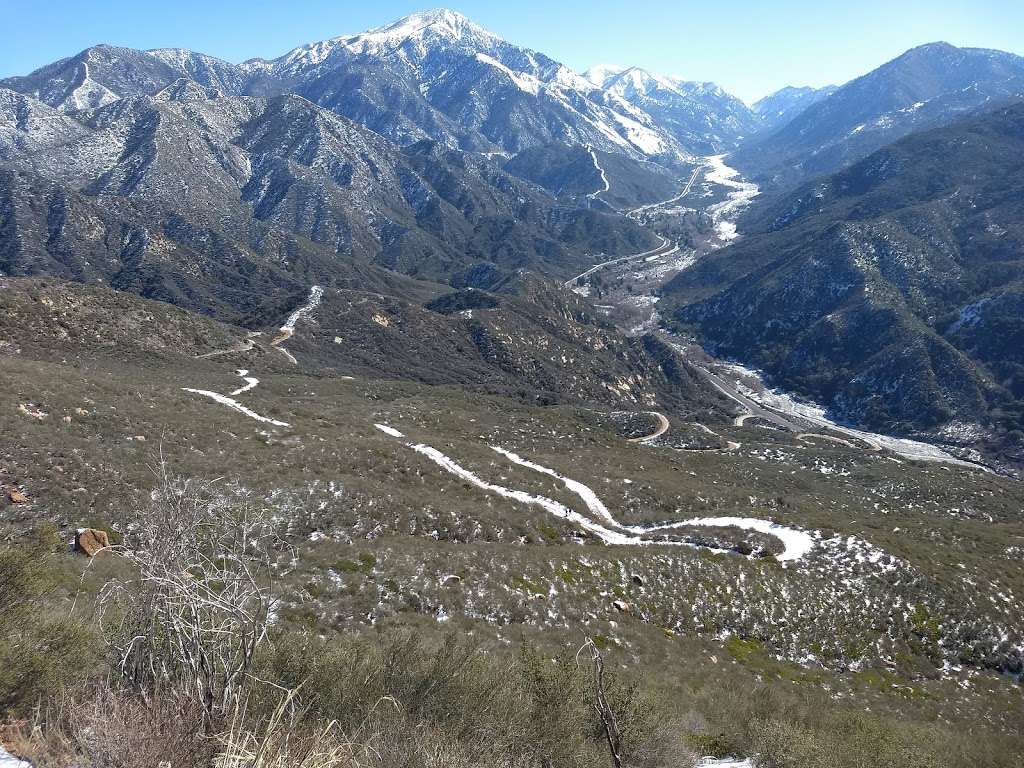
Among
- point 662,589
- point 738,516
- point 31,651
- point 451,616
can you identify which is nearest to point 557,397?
point 738,516

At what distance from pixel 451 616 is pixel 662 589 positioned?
1137 cm

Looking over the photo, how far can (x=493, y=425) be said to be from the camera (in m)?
54.3

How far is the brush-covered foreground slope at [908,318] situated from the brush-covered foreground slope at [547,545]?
105059 millimetres

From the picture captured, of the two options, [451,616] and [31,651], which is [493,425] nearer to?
[451,616]

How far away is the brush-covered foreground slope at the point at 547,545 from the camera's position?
71.6 feet

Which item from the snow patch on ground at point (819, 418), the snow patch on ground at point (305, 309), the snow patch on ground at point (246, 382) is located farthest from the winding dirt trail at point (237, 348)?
the snow patch on ground at point (819, 418)

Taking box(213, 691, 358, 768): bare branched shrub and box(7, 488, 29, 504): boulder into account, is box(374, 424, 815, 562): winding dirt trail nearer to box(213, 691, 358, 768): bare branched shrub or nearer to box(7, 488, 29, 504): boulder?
box(7, 488, 29, 504): boulder

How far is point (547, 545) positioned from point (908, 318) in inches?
6458

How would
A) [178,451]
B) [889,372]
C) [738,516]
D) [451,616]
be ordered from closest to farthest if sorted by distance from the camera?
[451,616] → [178,451] → [738,516] → [889,372]

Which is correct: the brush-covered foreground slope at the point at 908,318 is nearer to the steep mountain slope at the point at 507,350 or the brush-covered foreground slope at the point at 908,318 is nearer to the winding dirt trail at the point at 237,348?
the steep mountain slope at the point at 507,350

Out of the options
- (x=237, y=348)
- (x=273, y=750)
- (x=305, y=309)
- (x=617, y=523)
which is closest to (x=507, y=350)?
(x=305, y=309)

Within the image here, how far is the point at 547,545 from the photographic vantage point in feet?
96.7

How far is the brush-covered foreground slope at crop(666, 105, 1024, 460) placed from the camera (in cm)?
13362

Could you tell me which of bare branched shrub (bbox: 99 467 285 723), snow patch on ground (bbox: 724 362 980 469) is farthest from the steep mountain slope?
bare branched shrub (bbox: 99 467 285 723)
